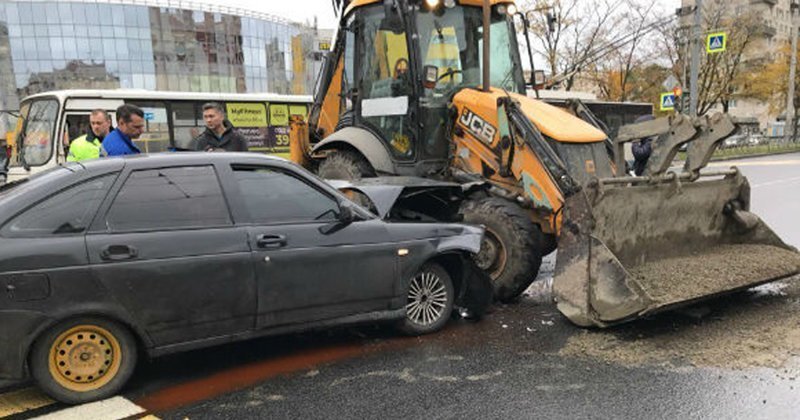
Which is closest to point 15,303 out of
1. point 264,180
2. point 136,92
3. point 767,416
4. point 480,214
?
point 264,180

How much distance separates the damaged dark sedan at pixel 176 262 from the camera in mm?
3635

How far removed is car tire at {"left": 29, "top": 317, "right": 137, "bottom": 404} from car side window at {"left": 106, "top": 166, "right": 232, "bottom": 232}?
659 millimetres

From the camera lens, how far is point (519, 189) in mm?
6285

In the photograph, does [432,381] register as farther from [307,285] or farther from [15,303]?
[15,303]

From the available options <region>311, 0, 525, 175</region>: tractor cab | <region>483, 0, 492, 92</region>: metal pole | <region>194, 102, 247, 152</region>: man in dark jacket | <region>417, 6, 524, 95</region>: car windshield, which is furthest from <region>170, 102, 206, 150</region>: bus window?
<region>483, 0, 492, 92</region>: metal pole

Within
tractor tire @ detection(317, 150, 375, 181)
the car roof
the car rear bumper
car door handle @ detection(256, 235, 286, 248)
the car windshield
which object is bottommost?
the car rear bumper

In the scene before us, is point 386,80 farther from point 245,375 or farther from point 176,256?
point 245,375

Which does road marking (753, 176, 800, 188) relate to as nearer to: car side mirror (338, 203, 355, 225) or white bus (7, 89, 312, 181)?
white bus (7, 89, 312, 181)

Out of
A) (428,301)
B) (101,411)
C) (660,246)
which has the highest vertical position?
(660,246)

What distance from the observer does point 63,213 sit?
12.4ft

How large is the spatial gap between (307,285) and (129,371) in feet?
4.26

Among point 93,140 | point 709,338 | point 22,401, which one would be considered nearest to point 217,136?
point 93,140

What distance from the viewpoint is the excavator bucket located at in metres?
4.82

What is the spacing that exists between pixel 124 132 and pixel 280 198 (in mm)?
2311
